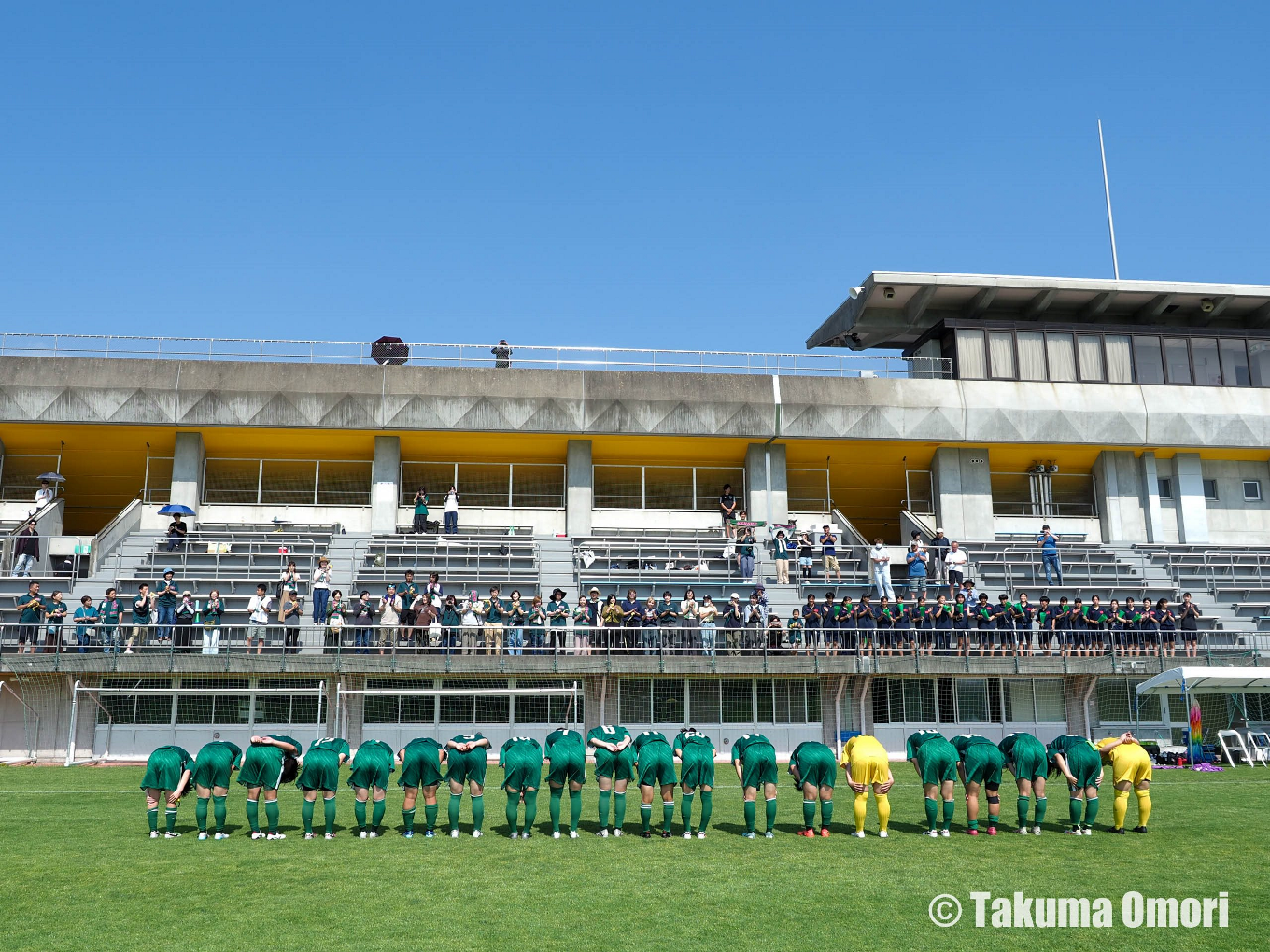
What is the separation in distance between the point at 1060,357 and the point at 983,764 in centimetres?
2689

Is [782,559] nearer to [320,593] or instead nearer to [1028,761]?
[320,593]

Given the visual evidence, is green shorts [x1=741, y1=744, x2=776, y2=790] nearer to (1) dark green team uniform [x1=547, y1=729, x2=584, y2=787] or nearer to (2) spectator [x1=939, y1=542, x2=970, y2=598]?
(1) dark green team uniform [x1=547, y1=729, x2=584, y2=787]

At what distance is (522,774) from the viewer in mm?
13781

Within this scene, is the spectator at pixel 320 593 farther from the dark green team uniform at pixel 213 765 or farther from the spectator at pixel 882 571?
the spectator at pixel 882 571

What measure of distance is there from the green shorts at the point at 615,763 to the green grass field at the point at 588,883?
765mm

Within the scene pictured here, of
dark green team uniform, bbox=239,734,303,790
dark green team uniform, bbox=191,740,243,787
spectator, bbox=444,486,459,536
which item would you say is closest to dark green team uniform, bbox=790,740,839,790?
dark green team uniform, bbox=239,734,303,790

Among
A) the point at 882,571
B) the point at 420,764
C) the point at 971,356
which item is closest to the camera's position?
the point at 420,764

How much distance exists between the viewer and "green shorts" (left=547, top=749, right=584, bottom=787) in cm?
1389

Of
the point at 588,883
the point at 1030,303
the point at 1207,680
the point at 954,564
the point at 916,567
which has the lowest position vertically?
the point at 588,883

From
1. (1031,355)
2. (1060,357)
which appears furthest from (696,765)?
(1060,357)

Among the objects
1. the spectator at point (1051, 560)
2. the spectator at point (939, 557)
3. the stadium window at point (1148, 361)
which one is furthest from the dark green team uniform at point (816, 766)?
the stadium window at point (1148, 361)

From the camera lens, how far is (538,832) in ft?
47.0

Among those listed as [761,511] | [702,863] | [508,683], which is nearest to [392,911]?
[702,863]

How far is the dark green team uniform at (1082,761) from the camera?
1451cm
